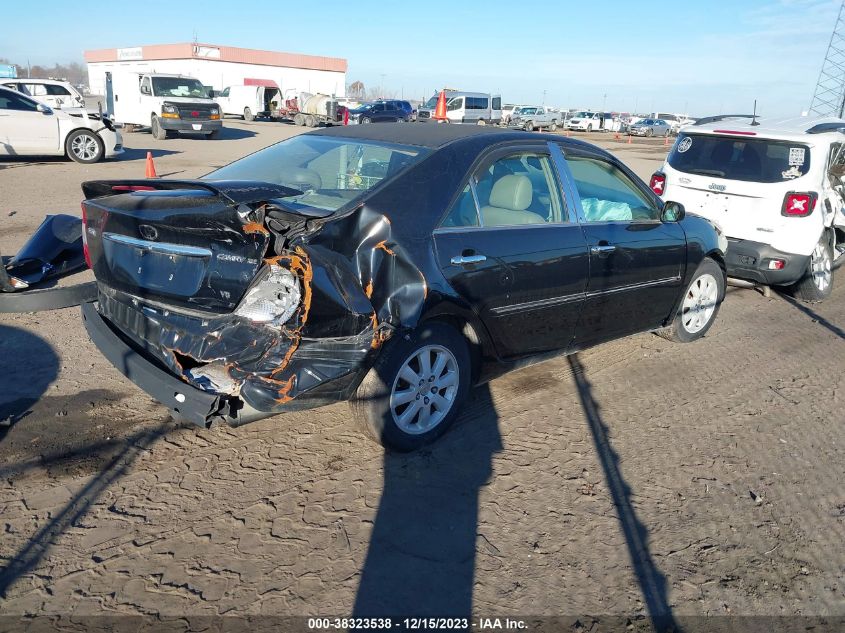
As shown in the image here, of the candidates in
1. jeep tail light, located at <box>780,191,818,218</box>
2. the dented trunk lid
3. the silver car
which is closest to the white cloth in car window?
the dented trunk lid

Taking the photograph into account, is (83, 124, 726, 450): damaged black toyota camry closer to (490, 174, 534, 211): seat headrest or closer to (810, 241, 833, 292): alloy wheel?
(490, 174, 534, 211): seat headrest

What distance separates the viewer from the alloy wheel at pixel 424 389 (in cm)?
385

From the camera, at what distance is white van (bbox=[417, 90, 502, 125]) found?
42031mm

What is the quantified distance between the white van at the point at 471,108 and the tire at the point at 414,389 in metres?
38.9

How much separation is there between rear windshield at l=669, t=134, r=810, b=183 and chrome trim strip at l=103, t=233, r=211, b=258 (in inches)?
245

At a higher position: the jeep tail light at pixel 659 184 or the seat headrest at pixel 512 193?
the seat headrest at pixel 512 193

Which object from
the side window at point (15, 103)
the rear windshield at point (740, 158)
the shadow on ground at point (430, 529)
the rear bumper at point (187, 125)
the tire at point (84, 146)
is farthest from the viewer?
the rear bumper at point (187, 125)

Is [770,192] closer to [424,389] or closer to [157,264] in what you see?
[424,389]

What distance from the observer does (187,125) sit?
24.9 m

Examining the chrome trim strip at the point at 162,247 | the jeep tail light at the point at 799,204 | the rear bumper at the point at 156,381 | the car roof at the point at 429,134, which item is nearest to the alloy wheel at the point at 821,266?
the jeep tail light at the point at 799,204

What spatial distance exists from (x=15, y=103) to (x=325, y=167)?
45.8 ft

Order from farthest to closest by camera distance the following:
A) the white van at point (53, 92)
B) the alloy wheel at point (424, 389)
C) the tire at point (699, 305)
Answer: the white van at point (53, 92) → the tire at point (699, 305) → the alloy wheel at point (424, 389)

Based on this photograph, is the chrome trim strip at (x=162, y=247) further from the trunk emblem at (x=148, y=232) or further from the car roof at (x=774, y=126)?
the car roof at (x=774, y=126)

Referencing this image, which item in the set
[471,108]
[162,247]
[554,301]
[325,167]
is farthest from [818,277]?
[471,108]
